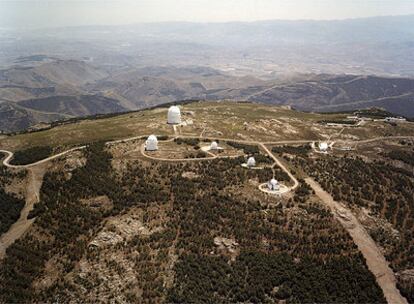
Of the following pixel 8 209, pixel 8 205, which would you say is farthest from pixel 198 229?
pixel 8 205

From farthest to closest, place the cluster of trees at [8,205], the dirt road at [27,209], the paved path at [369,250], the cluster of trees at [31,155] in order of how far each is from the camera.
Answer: the cluster of trees at [31,155] → the cluster of trees at [8,205] → the dirt road at [27,209] → the paved path at [369,250]

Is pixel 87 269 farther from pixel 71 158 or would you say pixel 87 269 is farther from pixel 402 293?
pixel 402 293

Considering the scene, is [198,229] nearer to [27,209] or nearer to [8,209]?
[27,209]

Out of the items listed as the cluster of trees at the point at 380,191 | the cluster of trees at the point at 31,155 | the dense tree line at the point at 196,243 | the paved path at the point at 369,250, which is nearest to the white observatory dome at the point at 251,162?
the dense tree line at the point at 196,243

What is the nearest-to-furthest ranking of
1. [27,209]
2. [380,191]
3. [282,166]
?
[27,209] < [380,191] < [282,166]

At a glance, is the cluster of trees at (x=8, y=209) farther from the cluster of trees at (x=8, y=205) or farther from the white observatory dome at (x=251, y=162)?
the white observatory dome at (x=251, y=162)

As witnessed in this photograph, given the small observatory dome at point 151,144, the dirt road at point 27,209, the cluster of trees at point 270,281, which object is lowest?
the cluster of trees at point 270,281

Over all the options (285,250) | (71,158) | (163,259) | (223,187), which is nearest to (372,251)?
(285,250)
